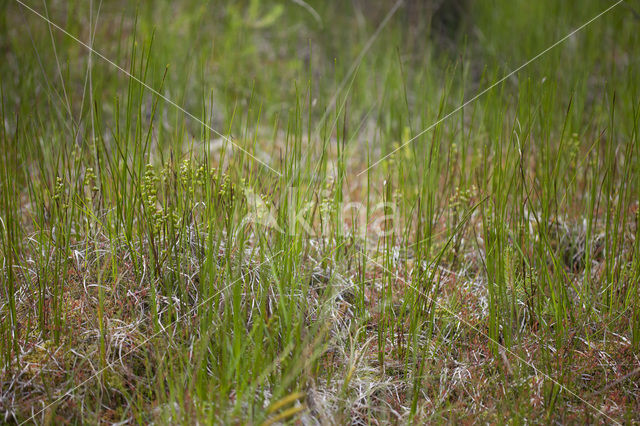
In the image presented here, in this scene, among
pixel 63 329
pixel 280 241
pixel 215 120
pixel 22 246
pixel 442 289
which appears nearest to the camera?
pixel 63 329

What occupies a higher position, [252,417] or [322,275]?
[322,275]

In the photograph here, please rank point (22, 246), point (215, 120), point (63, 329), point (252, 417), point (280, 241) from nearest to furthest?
point (252, 417) < point (63, 329) < point (280, 241) < point (22, 246) < point (215, 120)

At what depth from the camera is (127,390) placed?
108 centimetres

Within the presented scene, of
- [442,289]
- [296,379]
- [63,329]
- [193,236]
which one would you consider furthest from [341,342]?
[63,329]

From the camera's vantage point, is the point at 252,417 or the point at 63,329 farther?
the point at 63,329

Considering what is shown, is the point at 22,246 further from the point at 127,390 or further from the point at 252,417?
the point at 252,417

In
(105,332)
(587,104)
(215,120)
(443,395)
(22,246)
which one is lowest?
(443,395)

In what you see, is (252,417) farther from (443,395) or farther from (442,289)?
(442,289)

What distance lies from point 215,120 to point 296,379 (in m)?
2.42

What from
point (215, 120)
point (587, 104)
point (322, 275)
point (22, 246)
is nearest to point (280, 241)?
point (322, 275)

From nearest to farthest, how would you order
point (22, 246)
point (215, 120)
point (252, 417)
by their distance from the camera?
point (252, 417)
point (22, 246)
point (215, 120)

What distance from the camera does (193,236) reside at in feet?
4.76

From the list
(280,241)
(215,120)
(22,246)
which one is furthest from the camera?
(215,120)

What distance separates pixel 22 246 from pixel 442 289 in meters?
1.23
